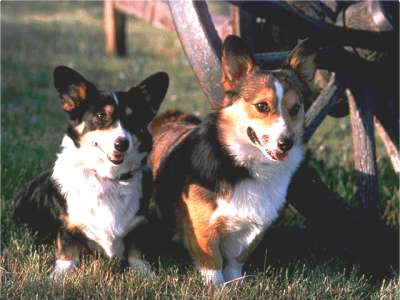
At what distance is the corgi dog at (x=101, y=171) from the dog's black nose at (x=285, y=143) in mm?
658

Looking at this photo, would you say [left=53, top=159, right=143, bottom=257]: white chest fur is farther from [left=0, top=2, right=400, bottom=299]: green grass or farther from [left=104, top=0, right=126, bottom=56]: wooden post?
[left=104, top=0, right=126, bottom=56]: wooden post

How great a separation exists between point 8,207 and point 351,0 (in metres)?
2.23

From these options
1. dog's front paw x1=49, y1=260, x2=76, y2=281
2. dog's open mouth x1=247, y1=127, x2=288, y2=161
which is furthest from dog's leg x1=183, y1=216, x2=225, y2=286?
dog's front paw x1=49, y1=260, x2=76, y2=281

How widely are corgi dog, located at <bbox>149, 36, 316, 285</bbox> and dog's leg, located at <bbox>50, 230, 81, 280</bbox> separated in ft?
1.68

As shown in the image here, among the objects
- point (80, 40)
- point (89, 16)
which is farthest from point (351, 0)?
point (89, 16)

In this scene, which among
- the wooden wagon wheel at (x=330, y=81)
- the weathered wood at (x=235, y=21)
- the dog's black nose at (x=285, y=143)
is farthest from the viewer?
the weathered wood at (x=235, y=21)

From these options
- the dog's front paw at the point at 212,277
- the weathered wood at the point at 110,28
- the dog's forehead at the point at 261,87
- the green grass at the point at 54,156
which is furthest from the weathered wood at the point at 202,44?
the weathered wood at the point at 110,28

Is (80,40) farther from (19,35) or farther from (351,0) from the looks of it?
(351,0)

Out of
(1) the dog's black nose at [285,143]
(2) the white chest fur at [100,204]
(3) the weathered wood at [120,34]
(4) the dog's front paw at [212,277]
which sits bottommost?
(3) the weathered wood at [120,34]

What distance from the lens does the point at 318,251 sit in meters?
3.87

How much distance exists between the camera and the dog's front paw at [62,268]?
332 centimetres

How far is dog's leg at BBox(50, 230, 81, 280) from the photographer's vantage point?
3.39 metres

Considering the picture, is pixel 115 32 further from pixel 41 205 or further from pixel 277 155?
pixel 277 155

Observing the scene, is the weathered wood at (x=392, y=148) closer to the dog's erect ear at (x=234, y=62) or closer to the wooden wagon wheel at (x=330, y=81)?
the wooden wagon wheel at (x=330, y=81)
